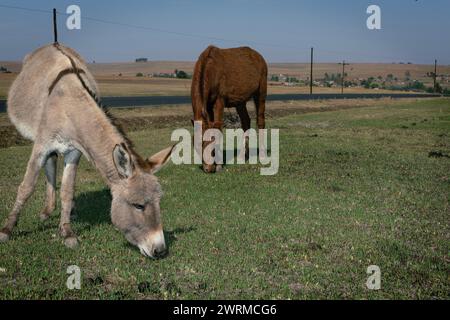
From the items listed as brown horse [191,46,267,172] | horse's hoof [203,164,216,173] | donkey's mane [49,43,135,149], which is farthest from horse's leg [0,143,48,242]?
horse's hoof [203,164,216,173]

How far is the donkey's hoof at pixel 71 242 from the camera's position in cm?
752

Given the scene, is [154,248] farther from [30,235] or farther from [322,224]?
[322,224]

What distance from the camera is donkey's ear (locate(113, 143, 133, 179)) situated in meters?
6.14

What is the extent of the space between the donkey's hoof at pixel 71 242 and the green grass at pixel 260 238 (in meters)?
0.10

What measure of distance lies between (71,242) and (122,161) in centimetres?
211

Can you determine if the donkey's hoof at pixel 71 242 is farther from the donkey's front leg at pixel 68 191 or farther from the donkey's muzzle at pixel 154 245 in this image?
the donkey's muzzle at pixel 154 245

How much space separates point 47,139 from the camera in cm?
752

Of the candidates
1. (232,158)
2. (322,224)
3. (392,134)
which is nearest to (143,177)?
(322,224)

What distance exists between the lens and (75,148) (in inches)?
301

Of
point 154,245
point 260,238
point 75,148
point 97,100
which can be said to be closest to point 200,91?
point 97,100

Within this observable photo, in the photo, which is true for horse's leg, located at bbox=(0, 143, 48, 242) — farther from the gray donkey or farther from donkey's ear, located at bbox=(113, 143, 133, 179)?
donkey's ear, located at bbox=(113, 143, 133, 179)

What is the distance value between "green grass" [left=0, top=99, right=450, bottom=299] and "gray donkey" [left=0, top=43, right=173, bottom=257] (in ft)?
1.73

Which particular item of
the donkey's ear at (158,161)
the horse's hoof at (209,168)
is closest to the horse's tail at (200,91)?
the horse's hoof at (209,168)

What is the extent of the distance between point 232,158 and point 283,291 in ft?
34.1
